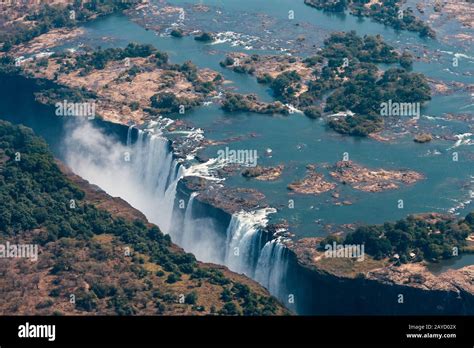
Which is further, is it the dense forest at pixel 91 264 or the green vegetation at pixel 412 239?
the green vegetation at pixel 412 239

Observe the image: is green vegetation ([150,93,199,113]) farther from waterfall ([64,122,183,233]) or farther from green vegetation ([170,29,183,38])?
green vegetation ([170,29,183,38])

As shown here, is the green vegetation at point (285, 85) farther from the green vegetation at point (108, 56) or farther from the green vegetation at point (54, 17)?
the green vegetation at point (54, 17)

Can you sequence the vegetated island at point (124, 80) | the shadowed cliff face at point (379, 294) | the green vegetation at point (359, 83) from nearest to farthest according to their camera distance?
the shadowed cliff face at point (379, 294)
the green vegetation at point (359, 83)
the vegetated island at point (124, 80)

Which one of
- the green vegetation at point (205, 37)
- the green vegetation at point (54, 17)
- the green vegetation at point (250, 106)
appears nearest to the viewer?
the green vegetation at point (250, 106)

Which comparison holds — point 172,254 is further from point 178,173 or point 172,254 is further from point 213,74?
point 213,74

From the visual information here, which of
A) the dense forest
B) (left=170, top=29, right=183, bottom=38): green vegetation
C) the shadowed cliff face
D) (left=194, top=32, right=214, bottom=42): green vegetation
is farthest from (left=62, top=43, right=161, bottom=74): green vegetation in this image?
the shadowed cliff face

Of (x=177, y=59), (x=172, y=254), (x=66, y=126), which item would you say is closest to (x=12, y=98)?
(x=66, y=126)

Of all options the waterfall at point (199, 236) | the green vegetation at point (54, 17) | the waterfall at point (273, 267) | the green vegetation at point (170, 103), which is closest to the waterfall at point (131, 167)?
the waterfall at point (199, 236)
